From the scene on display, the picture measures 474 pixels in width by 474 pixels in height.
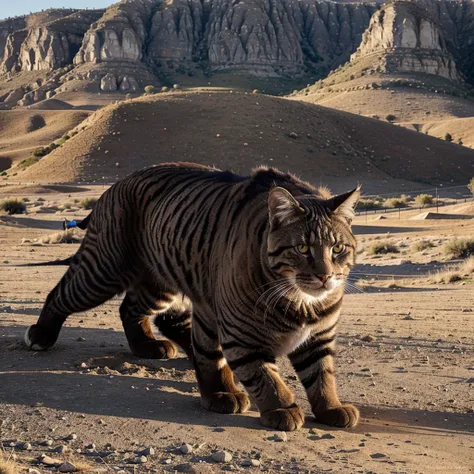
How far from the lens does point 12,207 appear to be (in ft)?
141

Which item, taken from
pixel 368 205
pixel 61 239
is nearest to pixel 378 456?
pixel 61 239

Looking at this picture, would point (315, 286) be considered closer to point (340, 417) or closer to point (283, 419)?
point (283, 419)

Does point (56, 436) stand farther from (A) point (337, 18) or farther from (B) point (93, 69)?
(A) point (337, 18)

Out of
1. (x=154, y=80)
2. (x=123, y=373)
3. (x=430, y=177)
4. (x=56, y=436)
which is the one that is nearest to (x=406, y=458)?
(x=56, y=436)

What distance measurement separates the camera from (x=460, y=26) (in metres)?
184

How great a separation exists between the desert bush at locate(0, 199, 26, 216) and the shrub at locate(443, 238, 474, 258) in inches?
986

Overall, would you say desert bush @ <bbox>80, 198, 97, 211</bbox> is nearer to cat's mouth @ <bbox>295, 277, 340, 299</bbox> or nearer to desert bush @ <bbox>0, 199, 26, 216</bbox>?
desert bush @ <bbox>0, 199, 26, 216</bbox>

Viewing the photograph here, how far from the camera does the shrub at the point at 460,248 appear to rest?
24266 mm

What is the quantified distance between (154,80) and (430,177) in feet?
312

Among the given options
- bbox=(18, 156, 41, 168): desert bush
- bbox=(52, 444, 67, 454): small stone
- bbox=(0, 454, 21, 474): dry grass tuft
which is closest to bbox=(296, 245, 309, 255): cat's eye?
bbox=(52, 444, 67, 454): small stone

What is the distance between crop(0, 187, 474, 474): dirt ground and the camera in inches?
206

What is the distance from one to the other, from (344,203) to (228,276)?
102cm

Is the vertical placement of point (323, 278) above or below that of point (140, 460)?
above

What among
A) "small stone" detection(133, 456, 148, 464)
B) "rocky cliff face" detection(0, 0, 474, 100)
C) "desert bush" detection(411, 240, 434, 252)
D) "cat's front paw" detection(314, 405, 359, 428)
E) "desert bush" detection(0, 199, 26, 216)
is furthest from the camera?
"rocky cliff face" detection(0, 0, 474, 100)
